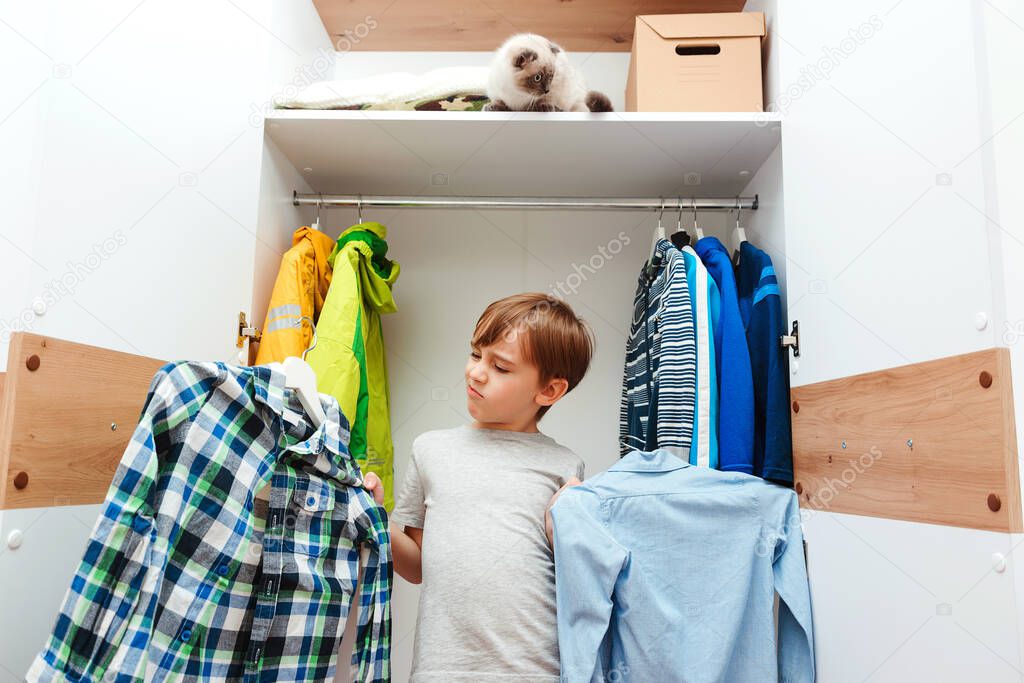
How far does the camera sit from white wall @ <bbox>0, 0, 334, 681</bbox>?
928mm

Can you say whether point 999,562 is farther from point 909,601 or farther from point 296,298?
point 296,298

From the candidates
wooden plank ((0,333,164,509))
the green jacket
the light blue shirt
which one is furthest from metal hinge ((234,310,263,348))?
the light blue shirt

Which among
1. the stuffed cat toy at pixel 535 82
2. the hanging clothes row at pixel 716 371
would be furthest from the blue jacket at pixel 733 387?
the stuffed cat toy at pixel 535 82

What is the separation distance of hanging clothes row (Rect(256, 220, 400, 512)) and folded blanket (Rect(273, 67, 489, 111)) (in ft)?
0.98

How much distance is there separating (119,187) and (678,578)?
107 centimetres

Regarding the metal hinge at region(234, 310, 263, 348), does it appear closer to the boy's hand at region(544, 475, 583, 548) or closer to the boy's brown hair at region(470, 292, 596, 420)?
the boy's brown hair at region(470, 292, 596, 420)

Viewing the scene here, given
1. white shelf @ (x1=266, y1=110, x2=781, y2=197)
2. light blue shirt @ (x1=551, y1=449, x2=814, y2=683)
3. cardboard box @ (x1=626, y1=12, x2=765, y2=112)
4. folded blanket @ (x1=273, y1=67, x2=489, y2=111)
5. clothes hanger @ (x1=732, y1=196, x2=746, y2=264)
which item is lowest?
light blue shirt @ (x1=551, y1=449, x2=814, y2=683)

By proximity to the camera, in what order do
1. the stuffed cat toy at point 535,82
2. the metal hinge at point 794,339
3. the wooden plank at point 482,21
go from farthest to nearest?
the wooden plank at point 482,21, the stuffed cat toy at point 535,82, the metal hinge at point 794,339

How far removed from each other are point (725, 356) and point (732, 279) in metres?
0.19

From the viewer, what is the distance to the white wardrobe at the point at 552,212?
88 centimetres

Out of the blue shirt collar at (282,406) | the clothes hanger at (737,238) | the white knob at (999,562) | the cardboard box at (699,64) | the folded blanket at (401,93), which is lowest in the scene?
the white knob at (999,562)

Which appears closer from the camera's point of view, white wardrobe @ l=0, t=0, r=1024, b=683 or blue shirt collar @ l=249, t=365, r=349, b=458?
white wardrobe @ l=0, t=0, r=1024, b=683

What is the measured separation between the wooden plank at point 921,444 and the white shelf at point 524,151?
2.12ft

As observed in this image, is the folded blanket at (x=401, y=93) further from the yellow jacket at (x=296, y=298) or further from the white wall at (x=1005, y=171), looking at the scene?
the white wall at (x=1005, y=171)
